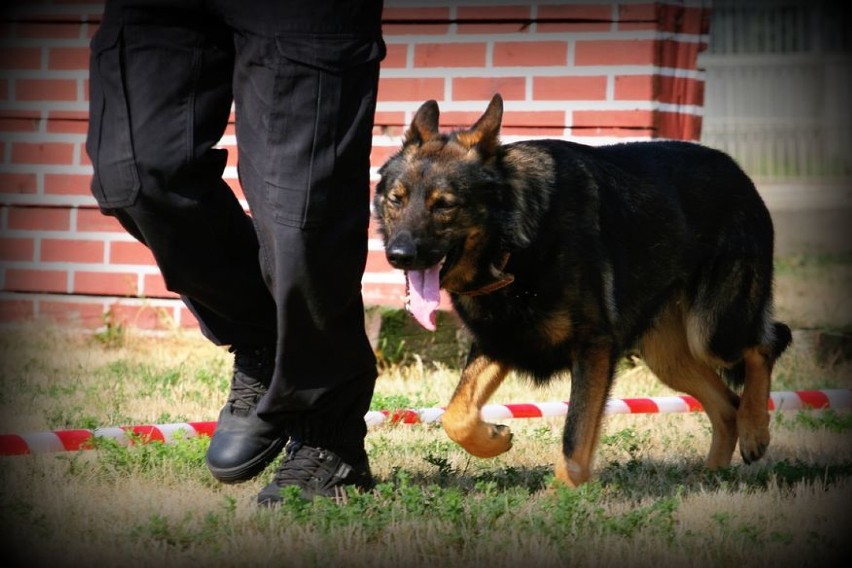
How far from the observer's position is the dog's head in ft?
14.3

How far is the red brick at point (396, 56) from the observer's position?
24.3ft

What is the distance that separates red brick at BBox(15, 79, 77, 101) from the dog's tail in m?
4.74

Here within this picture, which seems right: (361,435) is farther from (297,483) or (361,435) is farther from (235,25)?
(235,25)

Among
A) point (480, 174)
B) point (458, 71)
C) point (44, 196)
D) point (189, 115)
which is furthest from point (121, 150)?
point (44, 196)

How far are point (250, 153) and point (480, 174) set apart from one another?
1.07 metres

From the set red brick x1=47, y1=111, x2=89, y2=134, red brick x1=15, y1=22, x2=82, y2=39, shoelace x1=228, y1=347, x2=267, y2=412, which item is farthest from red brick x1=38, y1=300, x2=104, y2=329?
shoelace x1=228, y1=347, x2=267, y2=412

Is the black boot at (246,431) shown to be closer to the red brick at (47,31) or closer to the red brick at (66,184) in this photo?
the red brick at (66,184)

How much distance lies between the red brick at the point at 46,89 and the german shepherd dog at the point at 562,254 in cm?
402

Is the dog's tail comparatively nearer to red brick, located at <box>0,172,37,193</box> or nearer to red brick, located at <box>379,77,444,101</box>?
red brick, located at <box>379,77,444,101</box>

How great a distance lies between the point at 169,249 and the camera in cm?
389

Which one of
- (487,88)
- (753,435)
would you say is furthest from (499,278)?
(487,88)

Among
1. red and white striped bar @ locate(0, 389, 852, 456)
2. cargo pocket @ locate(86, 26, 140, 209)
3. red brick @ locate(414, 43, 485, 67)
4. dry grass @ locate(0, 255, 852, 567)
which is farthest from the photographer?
red brick @ locate(414, 43, 485, 67)

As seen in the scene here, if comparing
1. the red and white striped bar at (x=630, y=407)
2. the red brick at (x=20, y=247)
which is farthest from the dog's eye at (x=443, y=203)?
the red brick at (x=20, y=247)

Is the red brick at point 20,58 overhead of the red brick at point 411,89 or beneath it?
overhead
